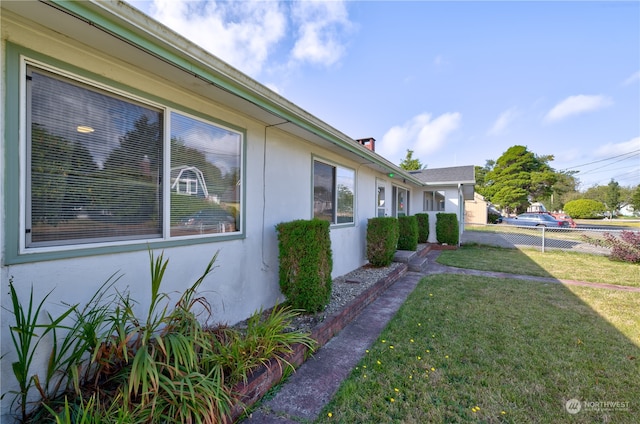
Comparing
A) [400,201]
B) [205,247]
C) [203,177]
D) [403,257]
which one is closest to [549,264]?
[403,257]

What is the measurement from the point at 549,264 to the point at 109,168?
10.7 m

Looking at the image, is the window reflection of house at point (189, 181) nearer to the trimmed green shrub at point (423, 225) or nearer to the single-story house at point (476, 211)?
the trimmed green shrub at point (423, 225)

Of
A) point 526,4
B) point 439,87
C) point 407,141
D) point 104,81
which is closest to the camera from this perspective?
point 104,81

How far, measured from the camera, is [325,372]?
2.74 metres

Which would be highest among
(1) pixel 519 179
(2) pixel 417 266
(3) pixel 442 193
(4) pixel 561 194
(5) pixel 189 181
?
(1) pixel 519 179

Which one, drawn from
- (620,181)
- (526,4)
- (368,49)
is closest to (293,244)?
(368,49)

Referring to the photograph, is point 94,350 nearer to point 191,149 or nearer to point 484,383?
point 191,149

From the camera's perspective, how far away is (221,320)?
3254 millimetres

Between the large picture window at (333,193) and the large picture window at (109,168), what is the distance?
2.44 meters

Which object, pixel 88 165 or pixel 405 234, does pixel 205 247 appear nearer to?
pixel 88 165

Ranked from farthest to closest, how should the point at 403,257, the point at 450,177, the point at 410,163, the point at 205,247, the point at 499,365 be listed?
the point at 410,163, the point at 450,177, the point at 403,257, the point at 205,247, the point at 499,365

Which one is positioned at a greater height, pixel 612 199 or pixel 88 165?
pixel 612 199

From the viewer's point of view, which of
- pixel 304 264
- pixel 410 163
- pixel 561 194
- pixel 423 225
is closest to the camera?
pixel 304 264

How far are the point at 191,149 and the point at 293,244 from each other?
1735 mm
